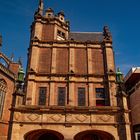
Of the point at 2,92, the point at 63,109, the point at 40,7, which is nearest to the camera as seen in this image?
the point at 63,109

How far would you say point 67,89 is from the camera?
1123 inches

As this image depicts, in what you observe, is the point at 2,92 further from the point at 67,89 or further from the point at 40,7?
the point at 40,7

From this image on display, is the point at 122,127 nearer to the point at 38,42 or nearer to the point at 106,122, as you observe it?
the point at 106,122

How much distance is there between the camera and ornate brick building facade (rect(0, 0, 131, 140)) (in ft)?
57.9

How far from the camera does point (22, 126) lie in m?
17.5

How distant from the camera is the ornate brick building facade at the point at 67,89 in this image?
17656 mm

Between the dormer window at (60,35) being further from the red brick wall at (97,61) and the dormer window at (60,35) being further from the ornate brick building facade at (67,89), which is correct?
the red brick wall at (97,61)

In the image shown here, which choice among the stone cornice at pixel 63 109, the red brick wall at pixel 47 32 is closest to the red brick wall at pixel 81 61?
the red brick wall at pixel 47 32

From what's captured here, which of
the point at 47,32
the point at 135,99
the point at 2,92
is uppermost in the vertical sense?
the point at 47,32

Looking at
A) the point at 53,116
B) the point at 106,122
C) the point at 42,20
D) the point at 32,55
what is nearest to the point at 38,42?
the point at 32,55

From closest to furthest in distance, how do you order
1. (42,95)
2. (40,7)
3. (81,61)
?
1. (42,95)
2. (81,61)
3. (40,7)

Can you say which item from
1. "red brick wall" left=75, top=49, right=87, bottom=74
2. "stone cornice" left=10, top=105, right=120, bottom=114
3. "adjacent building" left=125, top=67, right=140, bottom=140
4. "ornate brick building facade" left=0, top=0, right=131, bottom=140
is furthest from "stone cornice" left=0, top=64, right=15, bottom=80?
"adjacent building" left=125, top=67, right=140, bottom=140

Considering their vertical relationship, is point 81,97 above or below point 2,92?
below

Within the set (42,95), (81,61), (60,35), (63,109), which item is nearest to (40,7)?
(60,35)
